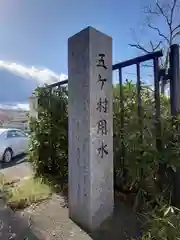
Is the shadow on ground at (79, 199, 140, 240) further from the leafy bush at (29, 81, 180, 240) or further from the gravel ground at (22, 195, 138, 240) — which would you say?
the leafy bush at (29, 81, 180, 240)

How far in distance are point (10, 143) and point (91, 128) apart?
7.16m

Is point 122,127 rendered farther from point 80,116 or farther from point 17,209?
point 17,209

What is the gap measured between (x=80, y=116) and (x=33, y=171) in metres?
2.89

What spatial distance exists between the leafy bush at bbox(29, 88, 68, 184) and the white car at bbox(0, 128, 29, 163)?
11.6ft

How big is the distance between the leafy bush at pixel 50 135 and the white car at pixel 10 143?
3535 mm

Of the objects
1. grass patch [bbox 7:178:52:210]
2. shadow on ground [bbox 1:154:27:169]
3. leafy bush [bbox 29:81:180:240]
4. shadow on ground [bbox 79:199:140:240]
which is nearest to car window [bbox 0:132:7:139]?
shadow on ground [bbox 1:154:27:169]

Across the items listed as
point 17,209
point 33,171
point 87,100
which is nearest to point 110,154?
point 87,100

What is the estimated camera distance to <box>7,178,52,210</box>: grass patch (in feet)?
11.4

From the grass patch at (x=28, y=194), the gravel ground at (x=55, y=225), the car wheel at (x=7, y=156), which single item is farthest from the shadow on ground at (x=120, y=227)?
the car wheel at (x=7, y=156)

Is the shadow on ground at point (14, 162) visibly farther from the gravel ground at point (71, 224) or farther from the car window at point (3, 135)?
the gravel ground at point (71, 224)

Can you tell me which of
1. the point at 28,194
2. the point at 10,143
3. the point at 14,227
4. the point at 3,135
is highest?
the point at 3,135

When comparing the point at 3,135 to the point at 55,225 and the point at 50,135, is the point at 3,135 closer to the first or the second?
the point at 50,135

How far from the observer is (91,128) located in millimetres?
2611

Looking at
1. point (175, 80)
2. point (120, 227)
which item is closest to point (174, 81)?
point (175, 80)
